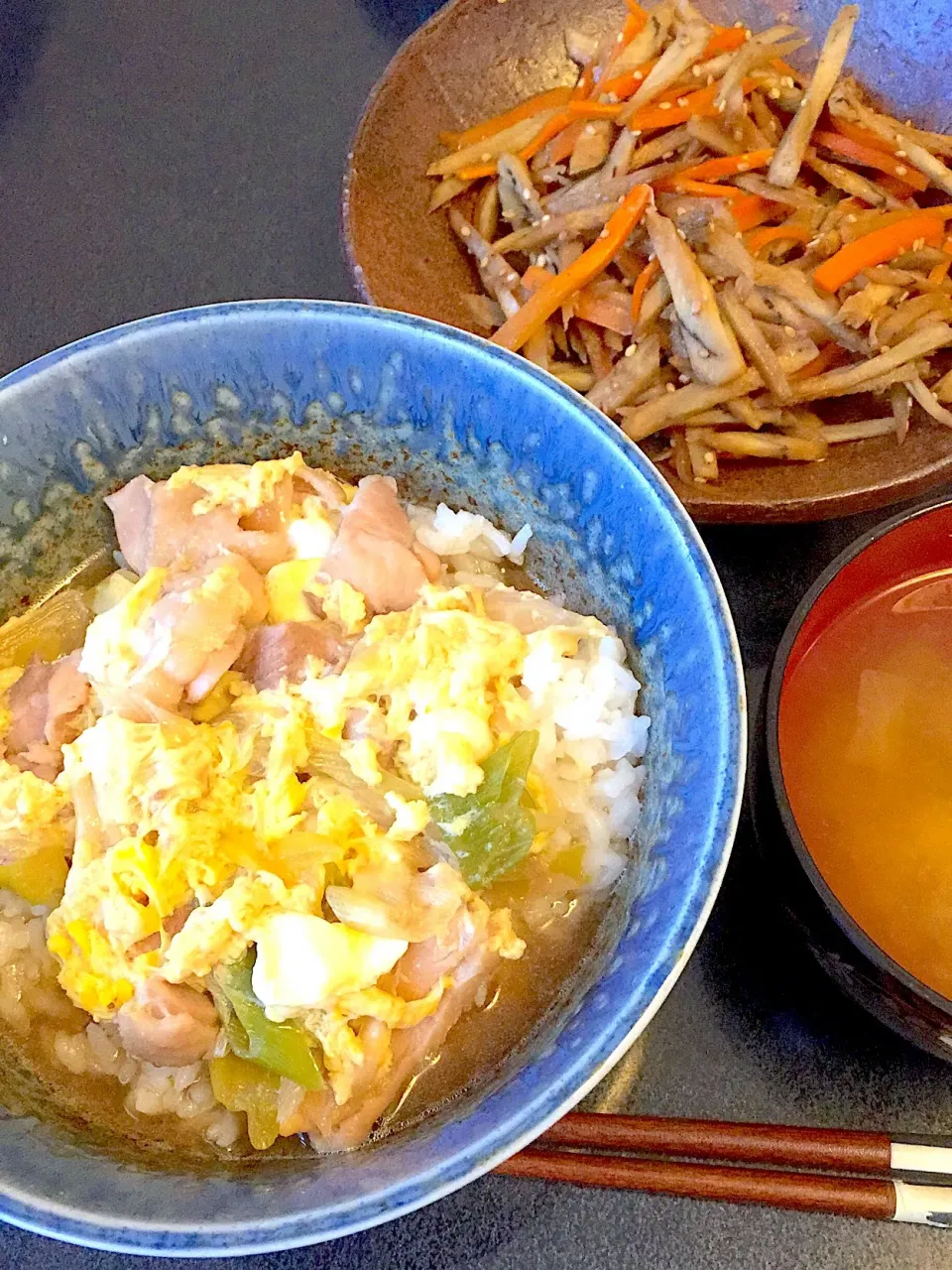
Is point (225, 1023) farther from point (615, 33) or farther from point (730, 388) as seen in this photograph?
point (615, 33)

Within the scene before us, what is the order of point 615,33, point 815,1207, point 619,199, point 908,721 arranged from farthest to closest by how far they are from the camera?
point 615,33 < point 619,199 < point 908,721 < point 815,1207

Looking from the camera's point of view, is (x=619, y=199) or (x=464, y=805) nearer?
(x=464, y=805)

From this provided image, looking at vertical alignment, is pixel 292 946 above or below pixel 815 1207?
above

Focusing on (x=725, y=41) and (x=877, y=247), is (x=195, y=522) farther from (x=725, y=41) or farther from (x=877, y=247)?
(x=725, y=41)

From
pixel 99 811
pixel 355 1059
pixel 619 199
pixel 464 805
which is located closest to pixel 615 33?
pixel 619 199

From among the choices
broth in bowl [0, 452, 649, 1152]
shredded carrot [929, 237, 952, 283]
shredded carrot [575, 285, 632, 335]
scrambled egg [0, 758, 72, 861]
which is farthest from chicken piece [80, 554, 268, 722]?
shredded carrot [929, 237, 952, 283]

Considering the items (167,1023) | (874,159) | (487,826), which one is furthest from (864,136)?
(167,1023)

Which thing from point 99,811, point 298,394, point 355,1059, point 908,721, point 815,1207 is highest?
point 298,394
